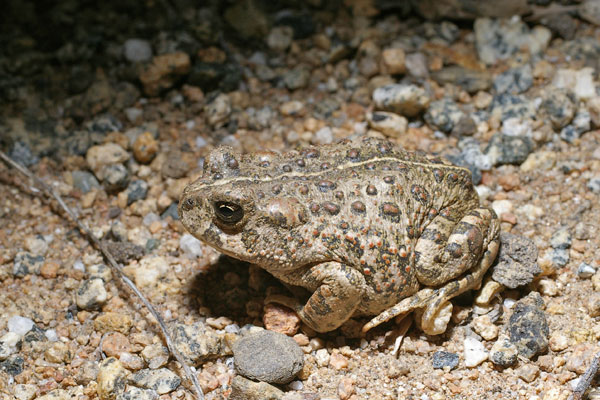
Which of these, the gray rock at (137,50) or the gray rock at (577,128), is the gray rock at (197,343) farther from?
the gray rock at (577,128)

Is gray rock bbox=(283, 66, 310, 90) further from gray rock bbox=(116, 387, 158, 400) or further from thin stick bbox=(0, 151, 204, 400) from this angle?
gray rock bbox=(116, 387, 158, 400)

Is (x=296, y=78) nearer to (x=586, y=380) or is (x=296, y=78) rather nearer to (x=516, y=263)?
(x=516, y=263)

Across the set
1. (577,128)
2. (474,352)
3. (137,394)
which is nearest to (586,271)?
(474,352)

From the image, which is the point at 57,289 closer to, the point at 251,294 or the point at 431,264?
the point at 251,294

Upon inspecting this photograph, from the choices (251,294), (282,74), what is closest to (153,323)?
(251,294)

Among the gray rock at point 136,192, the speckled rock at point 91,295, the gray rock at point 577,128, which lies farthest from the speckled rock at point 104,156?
the gray rock at point 577,128

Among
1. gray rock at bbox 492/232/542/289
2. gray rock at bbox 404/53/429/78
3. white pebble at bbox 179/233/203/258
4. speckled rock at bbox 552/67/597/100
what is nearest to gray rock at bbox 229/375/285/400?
white pebble at bbox 179/233/203/258
